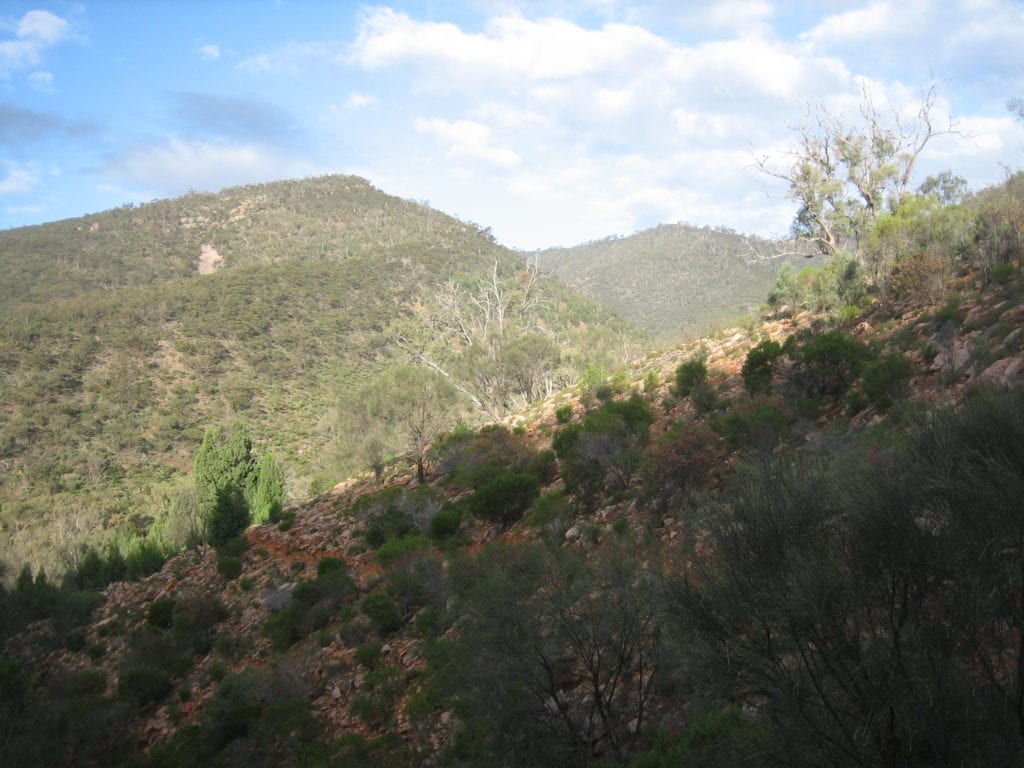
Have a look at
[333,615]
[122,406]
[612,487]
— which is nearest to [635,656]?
[612,487]

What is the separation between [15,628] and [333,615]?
10739mm

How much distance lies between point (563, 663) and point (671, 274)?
85512 millimetres

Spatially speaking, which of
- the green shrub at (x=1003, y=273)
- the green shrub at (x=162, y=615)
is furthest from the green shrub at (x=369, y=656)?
the green shrub at (x=1003, y=273)

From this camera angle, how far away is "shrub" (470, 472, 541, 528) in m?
13.2

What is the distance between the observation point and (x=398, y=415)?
26703 mm

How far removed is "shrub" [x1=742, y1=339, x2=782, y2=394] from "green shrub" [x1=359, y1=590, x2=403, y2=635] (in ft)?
27.8

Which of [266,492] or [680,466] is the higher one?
[680,466]

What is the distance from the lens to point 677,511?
920 centimetres

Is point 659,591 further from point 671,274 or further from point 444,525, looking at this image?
point 671,274

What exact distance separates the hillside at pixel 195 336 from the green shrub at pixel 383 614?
18.5m

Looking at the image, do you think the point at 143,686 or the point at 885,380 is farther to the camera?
the point at 143,686

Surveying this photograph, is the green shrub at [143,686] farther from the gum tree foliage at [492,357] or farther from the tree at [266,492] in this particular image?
the gum tree foliage at [492,357]

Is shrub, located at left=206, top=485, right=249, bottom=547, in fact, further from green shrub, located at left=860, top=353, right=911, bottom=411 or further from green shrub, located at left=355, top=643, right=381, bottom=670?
green shrub, located at left=860, top=353, right=911, bottom=411

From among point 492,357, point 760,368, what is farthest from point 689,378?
point 492,357
